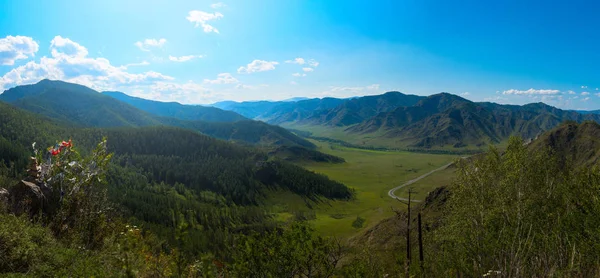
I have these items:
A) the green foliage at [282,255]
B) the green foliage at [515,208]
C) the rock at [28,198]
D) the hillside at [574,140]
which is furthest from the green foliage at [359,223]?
the green foliage at [282,255]

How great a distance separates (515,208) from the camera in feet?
91.1

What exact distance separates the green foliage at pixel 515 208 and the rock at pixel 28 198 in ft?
98.4

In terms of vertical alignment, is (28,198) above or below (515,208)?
above

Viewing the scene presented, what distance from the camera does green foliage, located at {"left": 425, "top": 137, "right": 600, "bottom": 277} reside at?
20.9 meters

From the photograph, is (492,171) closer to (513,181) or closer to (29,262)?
(513,181)

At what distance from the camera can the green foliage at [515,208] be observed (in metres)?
20.9

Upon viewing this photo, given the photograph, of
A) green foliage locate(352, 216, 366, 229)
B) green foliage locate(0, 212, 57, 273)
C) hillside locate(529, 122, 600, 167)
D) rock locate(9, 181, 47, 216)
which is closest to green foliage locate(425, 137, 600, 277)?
green foliage locate(0, 212, 57, 273)

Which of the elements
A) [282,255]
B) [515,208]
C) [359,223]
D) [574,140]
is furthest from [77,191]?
[574,140]

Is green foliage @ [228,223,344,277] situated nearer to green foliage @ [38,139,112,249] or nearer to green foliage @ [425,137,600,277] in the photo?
green foliage @ [425,137,600,277]

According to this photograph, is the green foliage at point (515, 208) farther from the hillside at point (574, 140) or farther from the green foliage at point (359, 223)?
the hillside at point (574, 140)

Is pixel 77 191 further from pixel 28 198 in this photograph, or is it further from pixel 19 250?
pixel 28 198

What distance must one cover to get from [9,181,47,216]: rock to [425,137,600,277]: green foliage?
30.0 meters

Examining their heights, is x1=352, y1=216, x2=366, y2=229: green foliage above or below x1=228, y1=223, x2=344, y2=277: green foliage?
below

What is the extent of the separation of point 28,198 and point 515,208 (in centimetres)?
4010
